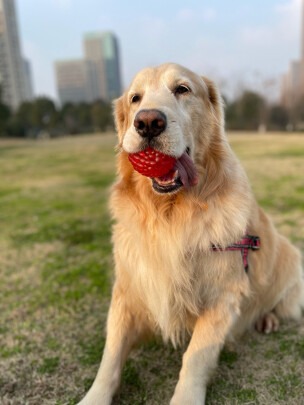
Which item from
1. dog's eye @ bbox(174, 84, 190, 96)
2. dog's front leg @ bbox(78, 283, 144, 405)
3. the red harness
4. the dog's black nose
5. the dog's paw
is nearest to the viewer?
the dog's black nose

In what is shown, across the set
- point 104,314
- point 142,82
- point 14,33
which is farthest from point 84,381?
point 14,33

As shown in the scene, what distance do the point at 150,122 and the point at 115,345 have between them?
134 cm

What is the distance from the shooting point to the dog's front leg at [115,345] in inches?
68.4

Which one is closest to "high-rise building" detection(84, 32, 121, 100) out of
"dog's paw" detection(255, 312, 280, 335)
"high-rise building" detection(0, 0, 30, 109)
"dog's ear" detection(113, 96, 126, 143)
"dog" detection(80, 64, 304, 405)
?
"high-rise building" detection(0, 0, 30, 109)

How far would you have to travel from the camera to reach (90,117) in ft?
168

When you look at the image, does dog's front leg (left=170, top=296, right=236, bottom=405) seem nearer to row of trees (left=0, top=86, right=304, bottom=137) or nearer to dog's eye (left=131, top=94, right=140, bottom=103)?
dog's eye (left=131, top=94, right=140, bottom=103)

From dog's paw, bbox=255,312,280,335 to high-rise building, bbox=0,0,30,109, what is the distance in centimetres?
10114

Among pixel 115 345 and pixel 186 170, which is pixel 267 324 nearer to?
pixel 115 345

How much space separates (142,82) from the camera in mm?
2076

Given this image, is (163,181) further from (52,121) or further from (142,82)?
(52,121)

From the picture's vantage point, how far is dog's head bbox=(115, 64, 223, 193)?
1.65 m

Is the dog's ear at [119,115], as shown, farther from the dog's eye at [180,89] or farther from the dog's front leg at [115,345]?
the dog's front leg at [115,345]

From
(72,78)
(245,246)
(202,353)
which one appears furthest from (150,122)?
(72,78)

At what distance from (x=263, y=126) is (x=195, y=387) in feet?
143
